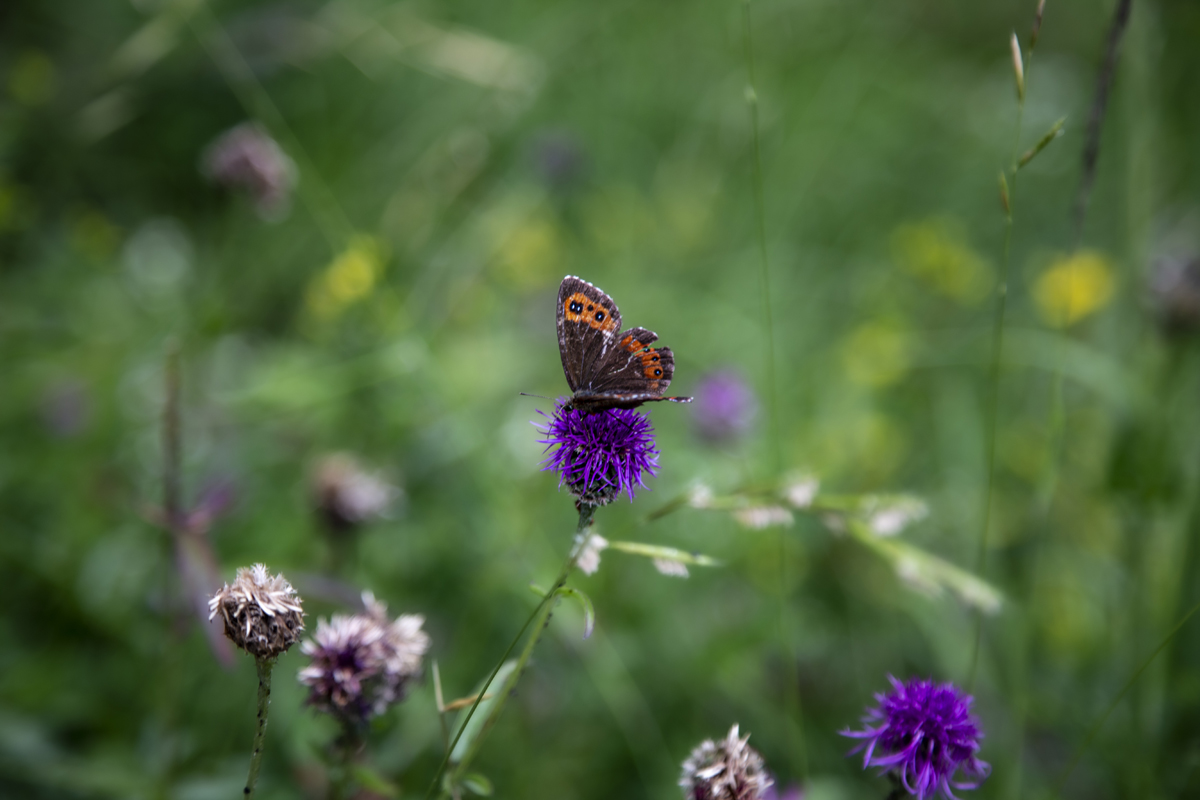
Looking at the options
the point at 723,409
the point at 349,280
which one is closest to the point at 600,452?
the point at 349,280

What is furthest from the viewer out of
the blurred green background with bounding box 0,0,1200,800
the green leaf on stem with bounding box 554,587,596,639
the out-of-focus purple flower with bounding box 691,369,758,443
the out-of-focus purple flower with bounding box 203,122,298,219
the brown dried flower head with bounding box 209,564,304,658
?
the out-of-focus purple flower with bounding box 691,369,758,443

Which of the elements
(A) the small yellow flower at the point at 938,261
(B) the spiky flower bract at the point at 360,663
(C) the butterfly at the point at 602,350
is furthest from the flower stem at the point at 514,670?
(A) the small yellow flower at the point at 938,261

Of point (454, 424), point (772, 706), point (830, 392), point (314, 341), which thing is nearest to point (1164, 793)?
point (772, 706)

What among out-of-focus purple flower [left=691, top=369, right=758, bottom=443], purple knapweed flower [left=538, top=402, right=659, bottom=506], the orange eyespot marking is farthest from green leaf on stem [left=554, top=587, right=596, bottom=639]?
out-of-focus purple flower [left=691, top=369, right=758, bottom=443]

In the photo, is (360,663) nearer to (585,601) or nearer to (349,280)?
(585,601)

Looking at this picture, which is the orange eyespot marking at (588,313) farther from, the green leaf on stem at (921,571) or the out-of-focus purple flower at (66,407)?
the out-of-focus purple flower at (66,407)

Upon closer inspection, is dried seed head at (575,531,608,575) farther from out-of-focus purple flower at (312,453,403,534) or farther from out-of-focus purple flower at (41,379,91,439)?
out-of-focus purple flower at (41,379,91,439)
